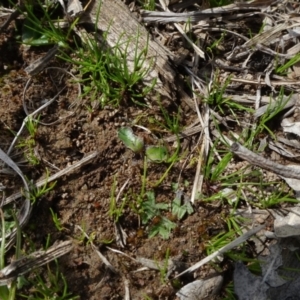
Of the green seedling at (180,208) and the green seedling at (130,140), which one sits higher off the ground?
the green seedling at (130,140)

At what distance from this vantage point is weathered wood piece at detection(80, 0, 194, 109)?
2.70 meters

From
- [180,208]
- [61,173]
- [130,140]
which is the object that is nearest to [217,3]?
[130,140]

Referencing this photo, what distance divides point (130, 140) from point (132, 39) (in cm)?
56

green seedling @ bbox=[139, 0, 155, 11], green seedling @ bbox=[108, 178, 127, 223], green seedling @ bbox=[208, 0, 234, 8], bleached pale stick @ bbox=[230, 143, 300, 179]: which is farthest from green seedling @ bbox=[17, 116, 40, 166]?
green seedling @ bbox=[208, 0, 234, 8]

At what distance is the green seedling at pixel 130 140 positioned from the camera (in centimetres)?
262

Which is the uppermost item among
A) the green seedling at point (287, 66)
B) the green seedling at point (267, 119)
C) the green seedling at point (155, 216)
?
the green seedling at point (287, 66)

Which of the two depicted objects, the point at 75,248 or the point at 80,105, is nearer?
the point at 75,248

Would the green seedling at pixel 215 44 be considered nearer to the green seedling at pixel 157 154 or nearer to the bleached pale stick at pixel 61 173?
the green seedling at pixel 157 154

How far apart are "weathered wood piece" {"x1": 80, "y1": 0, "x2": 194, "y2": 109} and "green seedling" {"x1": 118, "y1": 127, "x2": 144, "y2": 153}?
0.88 ft

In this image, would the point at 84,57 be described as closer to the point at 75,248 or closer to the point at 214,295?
the point at 75,248

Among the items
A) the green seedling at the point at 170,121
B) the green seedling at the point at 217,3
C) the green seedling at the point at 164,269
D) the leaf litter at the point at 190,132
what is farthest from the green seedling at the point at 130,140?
the green seedling at the point at 217,3

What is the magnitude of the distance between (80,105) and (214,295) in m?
1.21

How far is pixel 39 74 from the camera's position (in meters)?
2.71

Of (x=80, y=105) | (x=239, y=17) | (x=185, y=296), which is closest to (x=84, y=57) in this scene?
(x=80, y=105)
